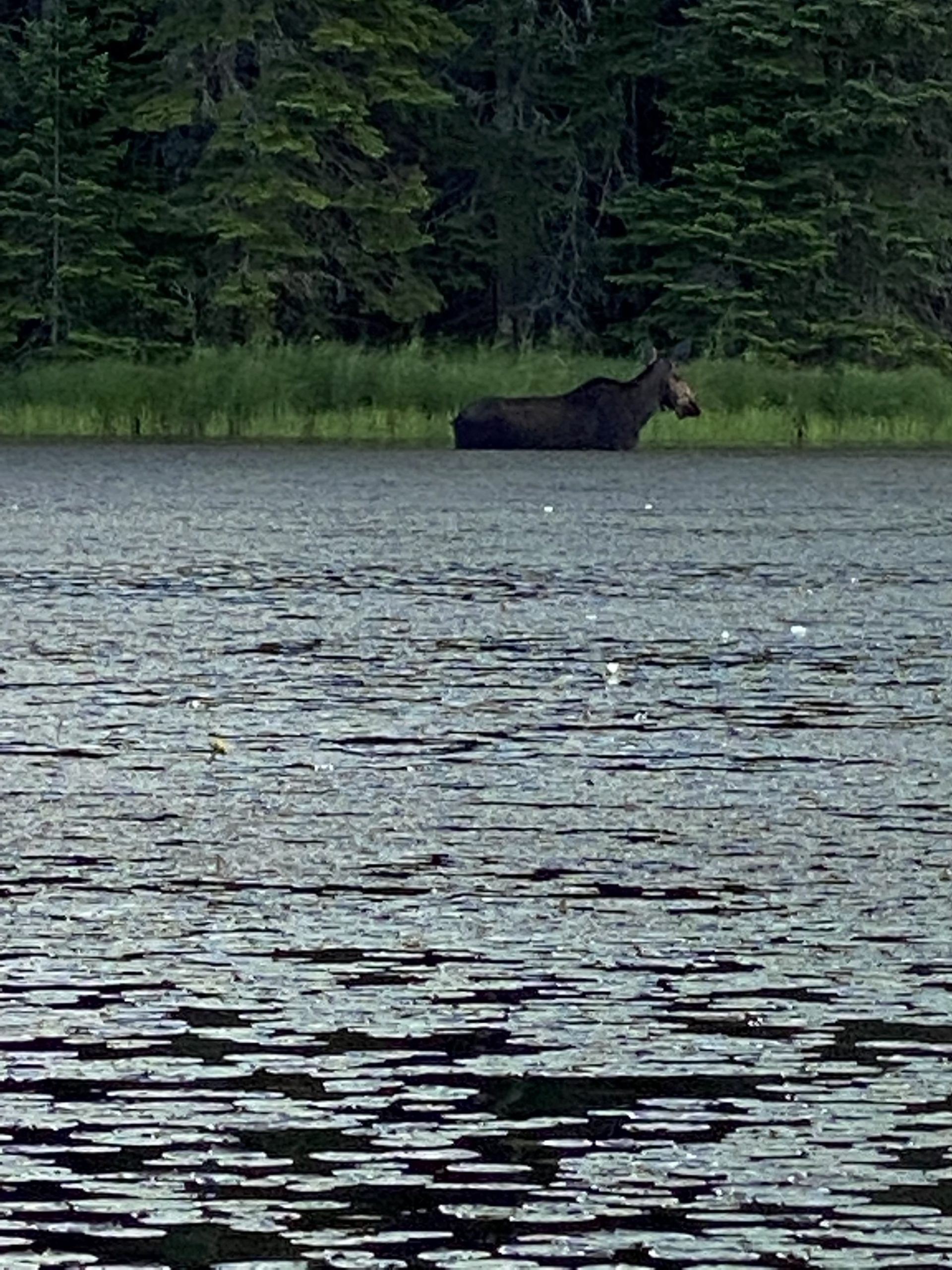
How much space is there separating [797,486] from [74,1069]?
77.4ft

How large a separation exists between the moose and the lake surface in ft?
71.3

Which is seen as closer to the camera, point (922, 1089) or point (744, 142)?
point (922, 1089)

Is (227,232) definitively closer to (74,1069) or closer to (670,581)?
(670,581)

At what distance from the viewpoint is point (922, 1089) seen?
5.69 m

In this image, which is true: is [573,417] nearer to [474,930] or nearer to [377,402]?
[377,402]

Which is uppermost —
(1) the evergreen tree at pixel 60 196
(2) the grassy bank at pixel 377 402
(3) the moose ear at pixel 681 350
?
(1) the evergreen tree at pixel 60 196

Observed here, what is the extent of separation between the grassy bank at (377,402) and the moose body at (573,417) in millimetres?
2289

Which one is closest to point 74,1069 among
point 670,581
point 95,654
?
point 95,654

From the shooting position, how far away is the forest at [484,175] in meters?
50.1

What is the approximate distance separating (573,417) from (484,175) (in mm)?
15367

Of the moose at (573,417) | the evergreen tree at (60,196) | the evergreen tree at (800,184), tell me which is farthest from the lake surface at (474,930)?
the evergreen tree at (60,196)

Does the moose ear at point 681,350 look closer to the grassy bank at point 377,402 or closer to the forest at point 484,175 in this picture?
the grassy bank at point 377,402

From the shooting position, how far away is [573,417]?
3872 centimetres

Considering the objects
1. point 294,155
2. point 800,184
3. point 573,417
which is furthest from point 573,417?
point 800,184
